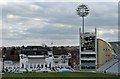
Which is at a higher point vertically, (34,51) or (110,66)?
(34,51)

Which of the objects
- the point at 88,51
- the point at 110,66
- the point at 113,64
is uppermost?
the point at 88,51

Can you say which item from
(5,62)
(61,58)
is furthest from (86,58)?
(5,62)

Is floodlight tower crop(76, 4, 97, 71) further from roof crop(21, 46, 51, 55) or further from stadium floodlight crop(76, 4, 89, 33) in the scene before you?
roof crop(21, 46, 51, 55)

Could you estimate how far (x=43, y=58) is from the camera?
7200 centimetres

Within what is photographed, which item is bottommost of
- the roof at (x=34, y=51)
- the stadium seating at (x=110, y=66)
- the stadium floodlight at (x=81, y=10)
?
the stadium seating at (x=110, y=66)

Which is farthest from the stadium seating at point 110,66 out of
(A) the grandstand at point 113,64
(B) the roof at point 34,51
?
(B) the roof at point 34,51

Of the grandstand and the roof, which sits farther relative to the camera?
the roof

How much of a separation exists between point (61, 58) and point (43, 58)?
5.65 m

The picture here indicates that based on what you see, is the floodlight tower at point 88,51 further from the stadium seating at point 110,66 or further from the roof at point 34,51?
the roof at point 34,51

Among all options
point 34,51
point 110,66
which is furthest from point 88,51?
point 34,51

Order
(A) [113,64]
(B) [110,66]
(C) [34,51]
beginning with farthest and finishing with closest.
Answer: (C) [34,51]
(A) [113,64]
(B) [110,66]

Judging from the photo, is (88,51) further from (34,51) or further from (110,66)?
(34,51)

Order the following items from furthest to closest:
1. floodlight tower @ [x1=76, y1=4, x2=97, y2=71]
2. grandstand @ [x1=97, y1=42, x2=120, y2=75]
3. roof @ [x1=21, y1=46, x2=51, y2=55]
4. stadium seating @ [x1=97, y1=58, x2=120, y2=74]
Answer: roof @ [x1=21, y1=46, x2=51, y2=55]
floodlight tower @ [x1=76, y1=4, x2=97, y2=71]
stadium seating @ [x1=97, y1=58, x2=120, y2=74]
grandstand @ [x1=97, y1=42, x2=120, y2=75]

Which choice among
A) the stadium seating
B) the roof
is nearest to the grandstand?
the stadium seating
